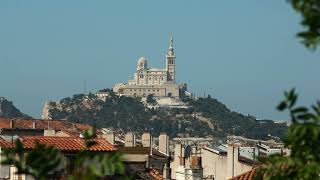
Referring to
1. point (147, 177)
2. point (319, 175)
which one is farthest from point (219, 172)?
point (319, 175)

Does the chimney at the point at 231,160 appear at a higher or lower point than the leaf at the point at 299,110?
lower

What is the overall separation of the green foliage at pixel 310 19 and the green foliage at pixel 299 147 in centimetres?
69

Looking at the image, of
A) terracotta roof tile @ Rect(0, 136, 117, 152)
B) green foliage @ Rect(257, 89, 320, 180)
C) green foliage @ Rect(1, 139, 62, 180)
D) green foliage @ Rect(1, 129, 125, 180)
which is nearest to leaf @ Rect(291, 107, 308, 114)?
green foliage @ Rect(257, 89, 320, 180)

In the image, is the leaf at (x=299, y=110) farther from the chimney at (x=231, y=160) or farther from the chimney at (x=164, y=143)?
the chimney at (x=164, y=143)

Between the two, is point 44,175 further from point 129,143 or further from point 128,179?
point 129,143

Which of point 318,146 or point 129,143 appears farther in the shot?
point 129,143

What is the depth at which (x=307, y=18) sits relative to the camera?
38.3 feet

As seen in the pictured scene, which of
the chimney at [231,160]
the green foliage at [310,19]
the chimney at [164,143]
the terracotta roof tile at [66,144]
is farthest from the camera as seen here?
the chimney at [164,143]

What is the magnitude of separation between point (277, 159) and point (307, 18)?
254 cm

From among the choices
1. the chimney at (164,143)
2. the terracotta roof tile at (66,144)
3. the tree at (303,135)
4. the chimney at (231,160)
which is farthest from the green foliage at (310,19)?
the chimney at (164,143)

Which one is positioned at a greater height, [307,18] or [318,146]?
[307,18]

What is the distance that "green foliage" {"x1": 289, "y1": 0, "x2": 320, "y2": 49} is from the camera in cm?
1167

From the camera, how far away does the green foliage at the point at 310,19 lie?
1167cm

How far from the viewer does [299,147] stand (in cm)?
1291
